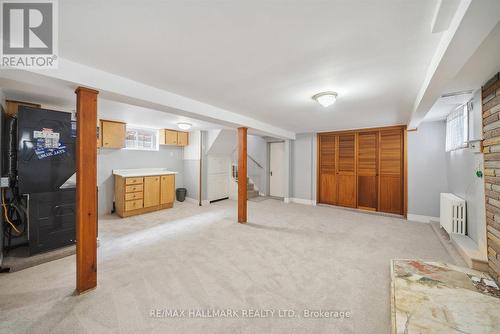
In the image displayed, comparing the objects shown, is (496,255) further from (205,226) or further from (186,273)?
(205,226)

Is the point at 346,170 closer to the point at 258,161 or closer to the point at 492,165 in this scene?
the point at 258,161

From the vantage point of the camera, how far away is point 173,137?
5.74 m

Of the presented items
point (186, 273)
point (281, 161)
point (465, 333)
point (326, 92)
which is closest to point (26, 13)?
point (186, 273)

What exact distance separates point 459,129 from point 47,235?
6.33m

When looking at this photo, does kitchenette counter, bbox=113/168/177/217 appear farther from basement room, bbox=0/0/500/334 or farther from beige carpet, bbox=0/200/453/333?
beige carpet, bbox=0/200/453/333

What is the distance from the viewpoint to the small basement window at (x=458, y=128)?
9.49 ft

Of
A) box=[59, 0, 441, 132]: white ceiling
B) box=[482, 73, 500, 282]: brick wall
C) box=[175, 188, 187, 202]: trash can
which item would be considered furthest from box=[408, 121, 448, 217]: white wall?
box=[175, 188, 187, 202]: trash can

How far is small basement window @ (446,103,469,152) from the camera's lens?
2.89 meters

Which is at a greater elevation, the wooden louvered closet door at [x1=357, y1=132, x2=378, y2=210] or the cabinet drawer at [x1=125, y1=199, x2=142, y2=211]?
the wooden louvered closet door at [x1=357, y1=132, x2=378, y2=210]

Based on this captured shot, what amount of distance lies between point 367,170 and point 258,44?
4919 millimetres

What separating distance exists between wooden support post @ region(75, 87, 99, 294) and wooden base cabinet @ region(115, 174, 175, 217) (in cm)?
272

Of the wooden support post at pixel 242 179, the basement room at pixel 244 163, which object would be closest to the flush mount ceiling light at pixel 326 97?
the basement room at pixel 244 163

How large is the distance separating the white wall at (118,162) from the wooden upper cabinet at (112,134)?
419 millimetres

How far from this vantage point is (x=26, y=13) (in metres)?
1.33
